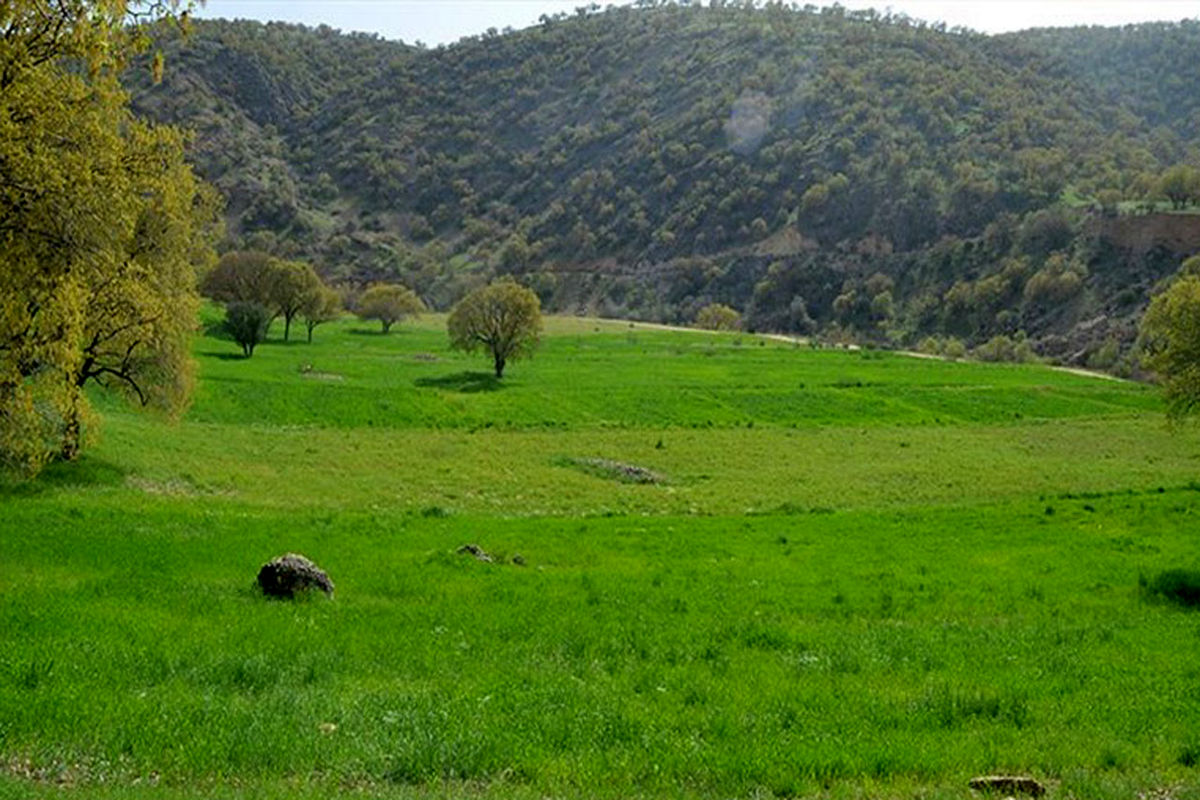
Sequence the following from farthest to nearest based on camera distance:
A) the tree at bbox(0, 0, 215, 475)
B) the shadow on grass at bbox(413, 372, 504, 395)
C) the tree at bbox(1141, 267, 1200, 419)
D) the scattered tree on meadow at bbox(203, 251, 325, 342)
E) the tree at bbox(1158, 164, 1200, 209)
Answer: the tree at bbox(1158, 164, 1200, 209) → the scattered tree on meadow at bbox(203, 251, 325, 342) → the shadow on grass at bbox(413, 372, 504, 395) → the tree at bbox(1141, 267, 1200, 419) → the tree at bbox(0, 0, 215, 475)

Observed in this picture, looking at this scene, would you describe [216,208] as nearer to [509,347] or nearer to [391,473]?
[391,473]

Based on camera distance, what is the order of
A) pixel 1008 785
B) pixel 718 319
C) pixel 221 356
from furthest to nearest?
pixel 718 319 → pixel 221 356 → pixel 1008 785

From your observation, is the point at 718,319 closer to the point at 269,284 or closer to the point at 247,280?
the point at 269,284

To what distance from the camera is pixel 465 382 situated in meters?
82.3

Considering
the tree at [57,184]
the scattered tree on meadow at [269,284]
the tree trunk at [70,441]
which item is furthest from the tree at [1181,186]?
the tree at [57,184]

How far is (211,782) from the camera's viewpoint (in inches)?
364

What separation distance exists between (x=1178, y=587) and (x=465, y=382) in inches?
2556

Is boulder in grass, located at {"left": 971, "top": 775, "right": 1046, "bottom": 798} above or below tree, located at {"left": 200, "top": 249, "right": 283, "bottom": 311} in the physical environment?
below

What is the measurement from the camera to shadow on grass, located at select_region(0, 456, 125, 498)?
3009cm

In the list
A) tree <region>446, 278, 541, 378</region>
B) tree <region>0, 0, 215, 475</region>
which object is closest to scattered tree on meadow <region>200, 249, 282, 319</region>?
tree <region>446, 278, 541, 378</region>

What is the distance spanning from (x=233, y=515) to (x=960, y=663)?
835 inches

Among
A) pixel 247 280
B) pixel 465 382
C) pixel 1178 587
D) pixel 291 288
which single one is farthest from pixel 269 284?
pixel 1178 587

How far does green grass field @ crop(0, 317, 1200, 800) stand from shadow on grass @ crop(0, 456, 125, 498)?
207mm

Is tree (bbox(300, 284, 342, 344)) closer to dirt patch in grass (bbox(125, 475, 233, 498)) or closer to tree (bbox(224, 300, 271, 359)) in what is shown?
tree (bbox(224, 300, 271, 359))
